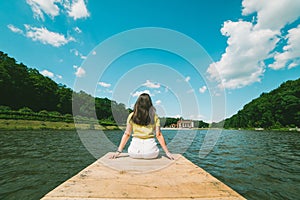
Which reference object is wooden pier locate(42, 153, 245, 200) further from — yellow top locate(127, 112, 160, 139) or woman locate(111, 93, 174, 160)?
yellow top locate(127, 112, 160, 139)

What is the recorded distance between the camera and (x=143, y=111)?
16.6 feet

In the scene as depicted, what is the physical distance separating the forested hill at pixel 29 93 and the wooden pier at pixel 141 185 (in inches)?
2355

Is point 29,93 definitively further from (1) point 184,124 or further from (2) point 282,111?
(2) point 282,111

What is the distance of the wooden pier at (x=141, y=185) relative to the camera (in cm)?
277

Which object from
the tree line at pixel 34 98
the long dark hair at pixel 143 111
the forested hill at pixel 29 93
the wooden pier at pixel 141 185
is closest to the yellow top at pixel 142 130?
the long dark hair at pixel 143 111

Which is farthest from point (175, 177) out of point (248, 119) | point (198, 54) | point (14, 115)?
point (248, 119)

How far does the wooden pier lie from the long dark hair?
1.24 m

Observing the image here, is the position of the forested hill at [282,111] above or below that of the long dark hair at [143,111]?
above

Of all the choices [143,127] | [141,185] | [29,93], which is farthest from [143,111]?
[29,93]

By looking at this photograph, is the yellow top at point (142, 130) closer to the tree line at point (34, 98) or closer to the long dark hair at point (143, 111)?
the long dark hair at point (143, 111)

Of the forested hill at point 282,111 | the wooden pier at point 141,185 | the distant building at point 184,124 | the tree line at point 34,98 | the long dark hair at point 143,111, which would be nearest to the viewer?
the wooden pier at point 141,185

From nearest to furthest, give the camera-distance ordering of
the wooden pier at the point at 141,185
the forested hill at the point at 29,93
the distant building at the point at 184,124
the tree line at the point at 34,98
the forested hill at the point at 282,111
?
1. the wooden pier at the point at 141,185
2. the tree line at the point at 34,98
3. the forested hill at the point at 29,93
4. the forested hill at the point at 282,111
5. the distant building at the point at 184,124

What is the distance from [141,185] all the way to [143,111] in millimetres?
2210

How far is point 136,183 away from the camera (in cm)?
329
